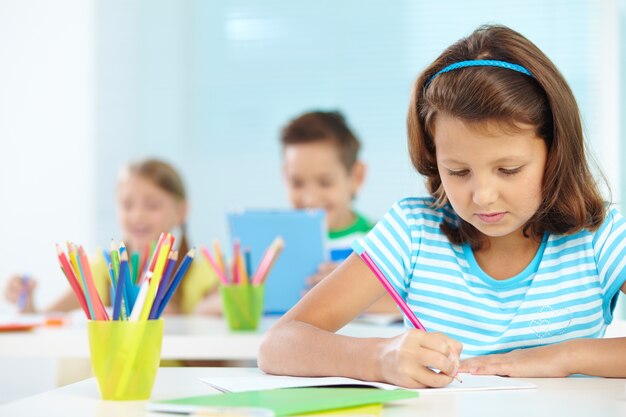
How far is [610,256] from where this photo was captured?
1.15m

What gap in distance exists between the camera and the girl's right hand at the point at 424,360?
889mm

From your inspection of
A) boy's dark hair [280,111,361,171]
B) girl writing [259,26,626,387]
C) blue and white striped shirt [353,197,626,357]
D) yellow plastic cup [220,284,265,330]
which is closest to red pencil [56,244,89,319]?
girl writing [259,26,626,387]

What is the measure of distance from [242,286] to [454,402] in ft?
3.49

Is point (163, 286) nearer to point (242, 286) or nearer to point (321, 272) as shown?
point (242, 286)

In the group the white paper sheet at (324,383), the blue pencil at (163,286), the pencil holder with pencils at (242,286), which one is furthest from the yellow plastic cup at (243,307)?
the blue pencil at (163,286)

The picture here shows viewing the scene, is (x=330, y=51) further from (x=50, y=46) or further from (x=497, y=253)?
(x=497, y=253)

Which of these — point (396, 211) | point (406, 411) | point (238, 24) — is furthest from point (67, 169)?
point (406, 411)

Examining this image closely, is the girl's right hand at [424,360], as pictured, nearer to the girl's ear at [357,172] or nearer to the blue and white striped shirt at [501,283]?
the blue and white striped shirt at [501,283]

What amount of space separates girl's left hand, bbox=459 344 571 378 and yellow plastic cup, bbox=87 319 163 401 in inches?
15.9

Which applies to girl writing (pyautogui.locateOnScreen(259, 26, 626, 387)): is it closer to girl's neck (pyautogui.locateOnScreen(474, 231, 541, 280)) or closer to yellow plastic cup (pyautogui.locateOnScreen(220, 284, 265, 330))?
girl's neck (pyautogui.locateOnScreen(474, 231, 541, 280))

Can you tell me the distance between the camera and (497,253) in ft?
4.12

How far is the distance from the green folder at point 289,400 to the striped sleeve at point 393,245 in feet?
1.30

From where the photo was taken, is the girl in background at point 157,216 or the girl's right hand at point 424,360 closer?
the girl's right hand at point 424,360

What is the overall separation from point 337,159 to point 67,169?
59.2 inches
